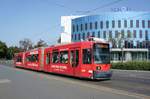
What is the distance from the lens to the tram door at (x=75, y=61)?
75.0 feet

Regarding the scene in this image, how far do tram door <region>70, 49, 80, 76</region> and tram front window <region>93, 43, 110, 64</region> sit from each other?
180cm

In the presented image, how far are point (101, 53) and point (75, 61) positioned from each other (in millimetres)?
2460

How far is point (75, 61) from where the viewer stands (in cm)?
2320

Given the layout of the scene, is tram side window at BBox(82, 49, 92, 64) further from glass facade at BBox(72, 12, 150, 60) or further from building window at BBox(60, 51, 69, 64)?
glass facade at BBox(72, 12, 150, 60)

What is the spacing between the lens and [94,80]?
73.4 ft

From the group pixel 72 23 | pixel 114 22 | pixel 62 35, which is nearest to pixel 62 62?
pixel 114 22

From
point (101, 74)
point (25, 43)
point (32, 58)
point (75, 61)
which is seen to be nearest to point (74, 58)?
point (75, 61)

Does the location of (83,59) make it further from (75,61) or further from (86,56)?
(75,61)

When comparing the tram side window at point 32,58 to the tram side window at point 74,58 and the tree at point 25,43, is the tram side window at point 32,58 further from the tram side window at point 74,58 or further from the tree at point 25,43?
the tree at point 25,43

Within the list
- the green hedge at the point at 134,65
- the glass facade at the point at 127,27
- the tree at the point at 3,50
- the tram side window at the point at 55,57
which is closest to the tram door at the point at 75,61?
the tram side window at the point at 55,57

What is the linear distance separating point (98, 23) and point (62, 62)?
67.8m

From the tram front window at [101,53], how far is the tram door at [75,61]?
1.80 m

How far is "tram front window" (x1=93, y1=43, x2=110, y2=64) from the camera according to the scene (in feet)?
70.3

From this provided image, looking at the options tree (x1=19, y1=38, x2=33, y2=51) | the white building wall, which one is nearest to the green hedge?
the white building wall
